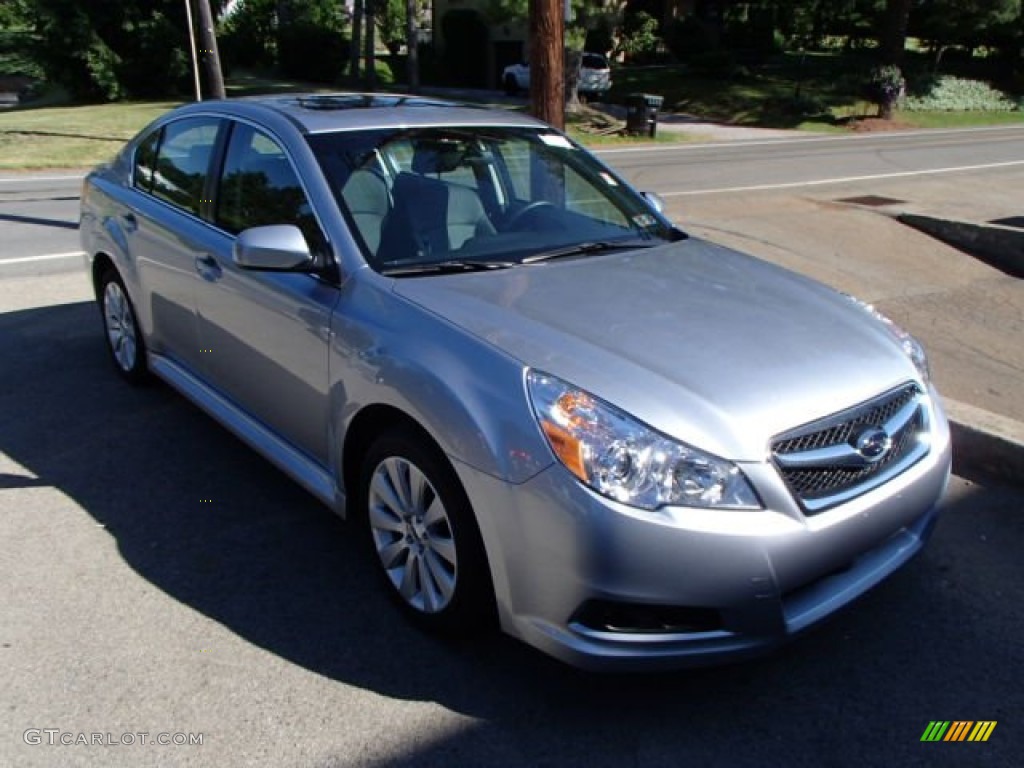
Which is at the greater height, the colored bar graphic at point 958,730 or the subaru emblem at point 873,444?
the subaru emblem at point 873,444

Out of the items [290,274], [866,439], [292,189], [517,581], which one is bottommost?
[517,581]

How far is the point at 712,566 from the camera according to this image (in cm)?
246

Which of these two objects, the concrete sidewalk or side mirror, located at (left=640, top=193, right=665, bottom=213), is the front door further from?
the concrete sidewalk

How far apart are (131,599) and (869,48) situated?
1995 inches

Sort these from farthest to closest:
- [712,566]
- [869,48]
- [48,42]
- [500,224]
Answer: [869,48] < [48,42] < [500,224] < [712,566]

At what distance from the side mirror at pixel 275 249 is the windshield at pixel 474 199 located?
0.22 metres

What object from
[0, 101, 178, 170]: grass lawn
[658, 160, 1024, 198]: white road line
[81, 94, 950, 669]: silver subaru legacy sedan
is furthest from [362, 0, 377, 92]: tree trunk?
[81, 94, 950, 669]: silver subaru legacy sedan

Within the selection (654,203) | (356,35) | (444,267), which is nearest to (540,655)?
(444,267)

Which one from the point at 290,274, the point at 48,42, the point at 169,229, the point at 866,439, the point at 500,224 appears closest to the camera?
the point at 866,439

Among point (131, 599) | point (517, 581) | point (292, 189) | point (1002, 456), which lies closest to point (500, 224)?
point (292, 189)

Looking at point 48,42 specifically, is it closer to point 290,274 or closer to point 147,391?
point 147,391

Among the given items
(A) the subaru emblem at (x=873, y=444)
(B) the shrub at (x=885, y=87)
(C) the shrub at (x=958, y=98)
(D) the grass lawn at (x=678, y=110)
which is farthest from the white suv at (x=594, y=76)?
(A) the subaru emblem at (x=873, y=444)

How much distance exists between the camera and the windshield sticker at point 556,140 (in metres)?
4.40

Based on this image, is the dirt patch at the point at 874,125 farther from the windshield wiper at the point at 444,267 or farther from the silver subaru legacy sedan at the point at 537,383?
the windshield wiper at the point at 444,267
